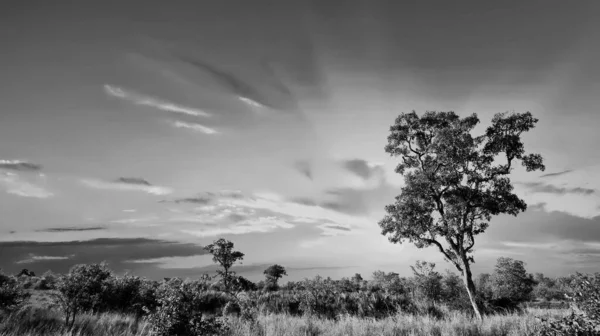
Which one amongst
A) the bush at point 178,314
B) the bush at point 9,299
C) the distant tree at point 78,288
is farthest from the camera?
the distant tree at point 78,288

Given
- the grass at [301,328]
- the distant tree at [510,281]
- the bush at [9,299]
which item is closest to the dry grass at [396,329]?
the grass at [301,328]

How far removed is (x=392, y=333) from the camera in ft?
40.4

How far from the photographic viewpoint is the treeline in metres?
8.60

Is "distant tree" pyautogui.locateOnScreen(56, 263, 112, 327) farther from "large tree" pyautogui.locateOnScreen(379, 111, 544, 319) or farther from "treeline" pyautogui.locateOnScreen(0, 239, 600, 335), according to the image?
"large tree" pyautogui.locateOnScreen(379, 111, 544, 319)

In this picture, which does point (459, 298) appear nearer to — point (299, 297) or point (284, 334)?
point (299, 297)

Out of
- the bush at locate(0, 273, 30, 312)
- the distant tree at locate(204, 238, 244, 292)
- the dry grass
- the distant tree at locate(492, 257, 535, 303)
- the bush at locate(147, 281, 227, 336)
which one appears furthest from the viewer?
the distant tree at locate(204, 238, 244, 292)

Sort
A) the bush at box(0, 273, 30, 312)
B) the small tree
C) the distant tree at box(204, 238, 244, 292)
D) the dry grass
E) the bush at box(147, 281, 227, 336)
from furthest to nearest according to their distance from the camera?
the small tree → the distant tree at box(204, 238, 244, 292) → the bush at box(0, 273, 30, 312) → the dry grass → the bush at box(147, 281, 227, 336)

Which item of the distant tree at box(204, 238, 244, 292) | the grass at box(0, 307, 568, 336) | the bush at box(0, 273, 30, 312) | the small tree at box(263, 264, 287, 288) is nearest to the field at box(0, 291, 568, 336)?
the grass at box(0, 307, 568, 336)

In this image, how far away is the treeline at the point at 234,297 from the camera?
339 inches

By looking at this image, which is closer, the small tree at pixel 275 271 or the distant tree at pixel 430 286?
the distant tree at pixel 430 286

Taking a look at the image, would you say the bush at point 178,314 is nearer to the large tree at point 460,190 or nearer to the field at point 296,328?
the field at point 296,328

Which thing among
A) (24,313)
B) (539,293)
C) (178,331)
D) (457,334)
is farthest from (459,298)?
(539,293)

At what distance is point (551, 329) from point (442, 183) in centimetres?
1268

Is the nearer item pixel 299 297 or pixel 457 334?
pixel 457 334
